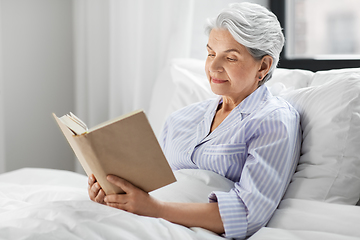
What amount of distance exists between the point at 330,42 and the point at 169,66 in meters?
0.87

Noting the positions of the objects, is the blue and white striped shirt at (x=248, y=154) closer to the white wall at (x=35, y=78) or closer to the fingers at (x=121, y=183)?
the fingers at (x=121, y=183)

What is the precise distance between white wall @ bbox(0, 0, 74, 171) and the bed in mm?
1113

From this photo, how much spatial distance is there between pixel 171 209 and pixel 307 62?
127cm

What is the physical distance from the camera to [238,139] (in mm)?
1120

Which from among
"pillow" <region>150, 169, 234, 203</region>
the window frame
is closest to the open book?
"pillow" <region>150, 169, 234, 203</region>

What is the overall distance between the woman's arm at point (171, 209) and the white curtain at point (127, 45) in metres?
1.19

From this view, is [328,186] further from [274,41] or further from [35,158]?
[35,158]

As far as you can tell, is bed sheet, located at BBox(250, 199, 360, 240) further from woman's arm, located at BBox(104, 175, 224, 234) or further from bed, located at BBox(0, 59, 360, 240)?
woman's arm, located at BBox(104, 175, 224, 234)

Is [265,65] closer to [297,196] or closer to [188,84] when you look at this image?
[297,196]

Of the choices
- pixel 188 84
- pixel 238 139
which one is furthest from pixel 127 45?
pixel 238 139

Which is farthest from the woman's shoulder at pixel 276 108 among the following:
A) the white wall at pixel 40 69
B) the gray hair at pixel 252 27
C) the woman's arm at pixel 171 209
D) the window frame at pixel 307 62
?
the white wall at pixel 40 69

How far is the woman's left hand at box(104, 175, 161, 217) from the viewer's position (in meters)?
0.97

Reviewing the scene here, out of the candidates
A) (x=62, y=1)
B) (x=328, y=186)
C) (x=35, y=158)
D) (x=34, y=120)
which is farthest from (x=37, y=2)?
(x=328, y=186)

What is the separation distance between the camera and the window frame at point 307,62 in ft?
5.87
